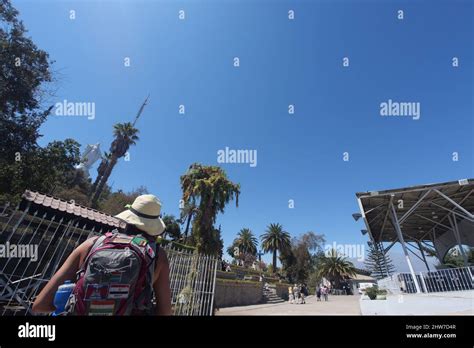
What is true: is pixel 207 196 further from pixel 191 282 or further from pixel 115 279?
pixel 115 279

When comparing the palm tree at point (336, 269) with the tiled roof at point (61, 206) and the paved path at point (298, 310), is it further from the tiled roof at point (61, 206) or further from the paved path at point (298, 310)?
the tiled roof at point (61, 206)

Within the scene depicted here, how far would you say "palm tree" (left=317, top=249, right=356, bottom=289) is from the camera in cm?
3916

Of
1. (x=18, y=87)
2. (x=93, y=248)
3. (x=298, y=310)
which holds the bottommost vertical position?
(x=298, y=310)

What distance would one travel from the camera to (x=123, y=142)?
40.5 metres

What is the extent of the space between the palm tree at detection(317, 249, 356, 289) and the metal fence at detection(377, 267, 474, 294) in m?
30.7

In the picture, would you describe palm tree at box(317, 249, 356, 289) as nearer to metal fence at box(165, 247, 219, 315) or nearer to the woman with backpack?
metal fence at box(165, 247, 219, 315)

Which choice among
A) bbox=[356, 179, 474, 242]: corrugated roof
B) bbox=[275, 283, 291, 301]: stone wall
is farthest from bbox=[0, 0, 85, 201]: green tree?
bbox=[275, 283, 291, 301]: stone wall

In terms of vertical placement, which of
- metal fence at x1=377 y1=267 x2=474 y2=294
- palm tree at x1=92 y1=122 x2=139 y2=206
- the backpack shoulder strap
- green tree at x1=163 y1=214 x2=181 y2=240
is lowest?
metal fence at x1=377 y1=267 x2=474 y2=294

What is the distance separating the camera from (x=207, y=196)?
72.1 ft

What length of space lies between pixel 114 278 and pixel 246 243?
53343 mm

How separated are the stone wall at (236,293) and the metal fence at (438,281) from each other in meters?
9.37

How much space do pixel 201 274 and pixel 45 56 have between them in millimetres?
16749

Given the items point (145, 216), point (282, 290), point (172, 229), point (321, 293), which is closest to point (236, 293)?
point (321, 293)
